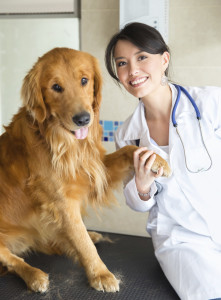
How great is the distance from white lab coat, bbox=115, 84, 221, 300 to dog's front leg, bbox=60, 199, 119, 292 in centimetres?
26

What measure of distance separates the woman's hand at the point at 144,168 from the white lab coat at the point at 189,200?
0.06 meters

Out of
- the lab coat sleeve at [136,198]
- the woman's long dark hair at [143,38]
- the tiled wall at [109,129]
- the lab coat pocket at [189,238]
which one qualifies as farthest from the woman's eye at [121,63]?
the tiled wall at [109,129]

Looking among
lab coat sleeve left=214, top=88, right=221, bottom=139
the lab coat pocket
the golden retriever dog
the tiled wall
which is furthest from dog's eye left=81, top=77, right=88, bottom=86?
the tiled wall

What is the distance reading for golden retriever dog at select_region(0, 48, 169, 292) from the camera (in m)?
1.57

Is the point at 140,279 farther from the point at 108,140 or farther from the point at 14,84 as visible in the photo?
the point at 14,84

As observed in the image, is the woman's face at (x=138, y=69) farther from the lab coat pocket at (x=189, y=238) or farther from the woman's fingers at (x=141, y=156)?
the lab coat pocket at (x=189, y=238)

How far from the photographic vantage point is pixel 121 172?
1819mm

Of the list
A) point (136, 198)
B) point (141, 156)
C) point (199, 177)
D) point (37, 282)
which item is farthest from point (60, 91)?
point (37, 282)

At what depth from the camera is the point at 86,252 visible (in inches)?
62.2

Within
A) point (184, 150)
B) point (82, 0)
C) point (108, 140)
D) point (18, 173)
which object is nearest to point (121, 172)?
point (184, 150)

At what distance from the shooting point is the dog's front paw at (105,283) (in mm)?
1528

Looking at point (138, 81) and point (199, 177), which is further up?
point (138, 81)

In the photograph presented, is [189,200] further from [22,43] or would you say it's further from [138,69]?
[22,43]

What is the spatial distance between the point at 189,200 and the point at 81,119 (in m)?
0.58
